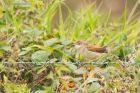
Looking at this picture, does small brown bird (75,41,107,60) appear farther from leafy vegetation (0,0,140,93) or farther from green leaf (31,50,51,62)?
green leaf (31,50,51,62)

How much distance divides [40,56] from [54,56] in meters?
0.10

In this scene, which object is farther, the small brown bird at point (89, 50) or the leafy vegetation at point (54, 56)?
the small brown bird at point (89, 50)

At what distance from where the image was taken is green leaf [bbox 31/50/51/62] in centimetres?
311

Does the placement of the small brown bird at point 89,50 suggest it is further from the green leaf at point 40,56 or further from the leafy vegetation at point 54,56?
the green leaf at point 40,56

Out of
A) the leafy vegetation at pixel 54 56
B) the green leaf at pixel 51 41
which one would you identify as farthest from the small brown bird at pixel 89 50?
the green leaf at pixel 51 41

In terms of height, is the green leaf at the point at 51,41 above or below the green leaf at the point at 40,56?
above

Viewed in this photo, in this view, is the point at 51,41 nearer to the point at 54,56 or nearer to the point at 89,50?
the point at 54,56

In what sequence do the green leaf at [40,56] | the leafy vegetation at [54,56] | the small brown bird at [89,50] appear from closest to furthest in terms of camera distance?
1. the leafy vegetation at [54,56]
2. the green leaf at [40,56]
3. the small brown bird at [89,50]

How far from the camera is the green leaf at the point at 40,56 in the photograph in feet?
→ 10.2

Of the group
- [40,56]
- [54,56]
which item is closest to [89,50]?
[54,56]

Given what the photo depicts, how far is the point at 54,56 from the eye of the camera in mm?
3197

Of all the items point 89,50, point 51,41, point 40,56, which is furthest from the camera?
point 89,50

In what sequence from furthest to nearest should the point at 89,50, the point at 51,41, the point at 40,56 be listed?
the point at 89,50, the point at 51,41, the point at 40,56

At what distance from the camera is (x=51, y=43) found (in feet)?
10.5
